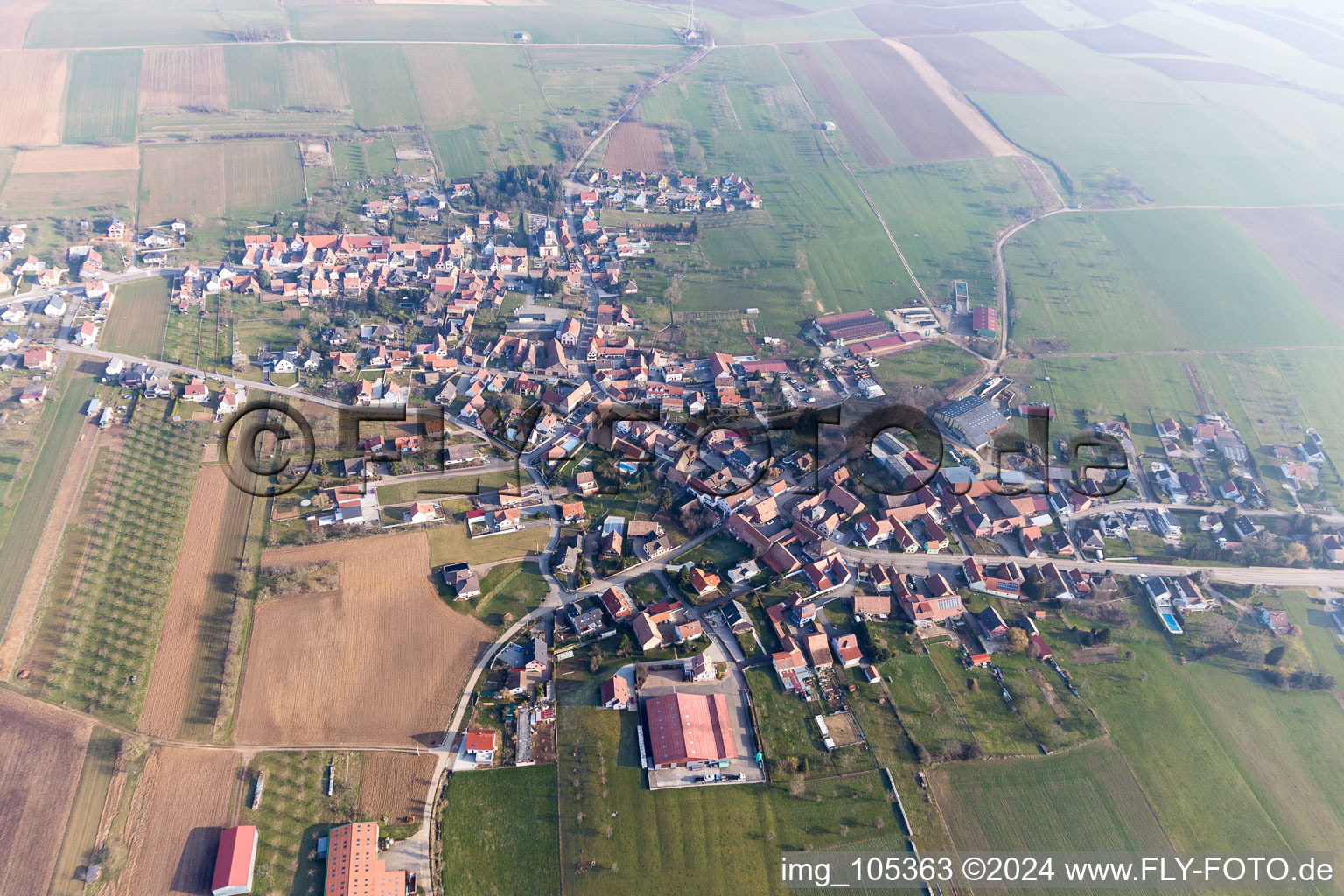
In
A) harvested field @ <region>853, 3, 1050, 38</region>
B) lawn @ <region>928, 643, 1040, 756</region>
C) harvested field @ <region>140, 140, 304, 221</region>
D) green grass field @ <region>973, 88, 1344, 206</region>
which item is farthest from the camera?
harvested field @ <region>853, 3, 1050, 38</region>

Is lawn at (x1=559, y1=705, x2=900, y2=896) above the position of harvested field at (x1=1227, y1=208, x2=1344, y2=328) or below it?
below

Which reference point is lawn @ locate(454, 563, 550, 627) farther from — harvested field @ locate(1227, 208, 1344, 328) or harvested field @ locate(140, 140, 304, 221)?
harvested field @ locate(1227, 208, 1344, 328)

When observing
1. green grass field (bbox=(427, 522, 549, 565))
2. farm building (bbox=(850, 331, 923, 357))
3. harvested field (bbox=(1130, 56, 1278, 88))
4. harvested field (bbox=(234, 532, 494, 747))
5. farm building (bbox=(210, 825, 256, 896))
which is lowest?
farm building (bbox=(210, 825, 256, 896))

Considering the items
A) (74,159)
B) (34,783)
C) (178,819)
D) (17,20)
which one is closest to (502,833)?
(178,819)

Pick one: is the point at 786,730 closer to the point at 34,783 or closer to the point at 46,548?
the point at 34,783

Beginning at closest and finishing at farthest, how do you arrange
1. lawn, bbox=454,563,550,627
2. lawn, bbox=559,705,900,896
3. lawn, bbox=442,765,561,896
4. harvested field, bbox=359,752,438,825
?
1. lawn, bbox=442,765,561,896
2. lawn, bbox=559,705,900,896
3. harvested field, bbox=359,752,438,825
4. lawn, bbox=454,563,550,627

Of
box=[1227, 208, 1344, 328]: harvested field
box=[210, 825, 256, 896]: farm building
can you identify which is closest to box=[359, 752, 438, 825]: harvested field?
box=[210, 825, 256, 896]: farm building

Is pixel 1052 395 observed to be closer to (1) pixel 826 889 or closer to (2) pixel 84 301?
(1) pixel 826 889

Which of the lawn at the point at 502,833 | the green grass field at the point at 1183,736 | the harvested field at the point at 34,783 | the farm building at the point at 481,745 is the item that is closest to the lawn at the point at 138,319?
the harvested field at the point at 34,783
